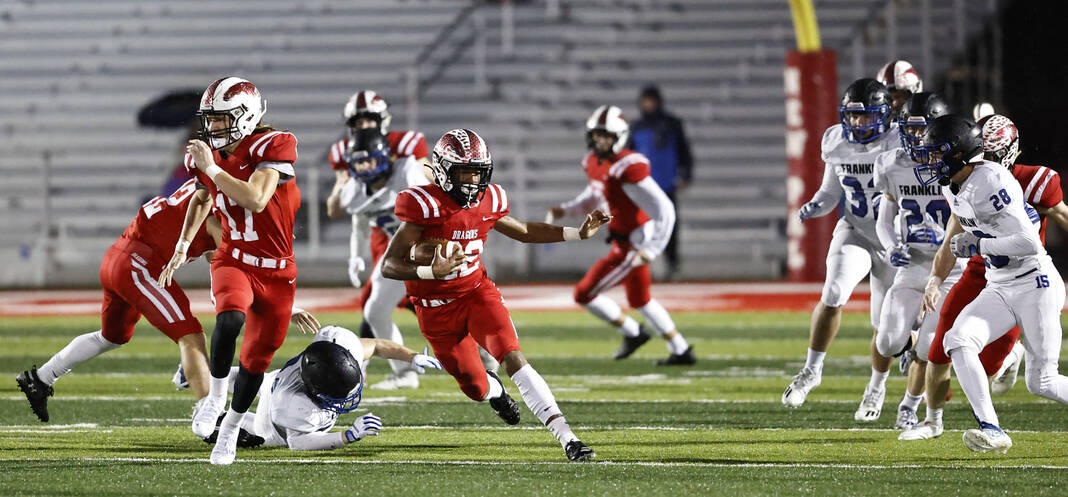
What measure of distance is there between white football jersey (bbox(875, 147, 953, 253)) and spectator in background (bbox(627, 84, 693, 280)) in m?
6.76

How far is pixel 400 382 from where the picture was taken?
7621 mm

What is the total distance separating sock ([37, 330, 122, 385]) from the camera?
6.04m

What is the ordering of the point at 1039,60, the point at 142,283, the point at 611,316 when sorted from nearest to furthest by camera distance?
the point at 142,283, the point at 611,316, the point at 1039,60

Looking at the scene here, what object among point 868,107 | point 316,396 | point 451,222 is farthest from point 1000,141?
point 316,396

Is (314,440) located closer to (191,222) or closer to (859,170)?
(191,222)

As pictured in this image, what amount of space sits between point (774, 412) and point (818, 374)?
0.85 ft

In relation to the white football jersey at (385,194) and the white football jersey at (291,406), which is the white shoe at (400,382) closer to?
the white football jersey at (385,194)

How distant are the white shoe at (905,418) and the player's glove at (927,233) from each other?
702 mm

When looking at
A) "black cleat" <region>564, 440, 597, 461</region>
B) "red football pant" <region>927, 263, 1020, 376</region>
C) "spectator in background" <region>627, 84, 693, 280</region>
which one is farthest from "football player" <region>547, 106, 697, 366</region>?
"spectator in background" <region>627, 84, 693, 280</region>

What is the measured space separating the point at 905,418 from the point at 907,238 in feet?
2.50

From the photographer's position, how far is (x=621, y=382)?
7.71m

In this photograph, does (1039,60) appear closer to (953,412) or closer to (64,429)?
(953,412)

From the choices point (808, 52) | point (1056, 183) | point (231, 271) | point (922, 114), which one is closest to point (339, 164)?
point (231, 271)

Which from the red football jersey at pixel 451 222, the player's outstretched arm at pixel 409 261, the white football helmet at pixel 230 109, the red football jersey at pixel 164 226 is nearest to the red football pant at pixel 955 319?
the red football jersey at pixel 451 222
